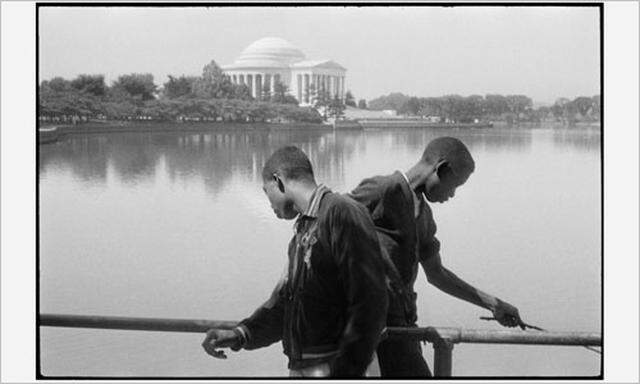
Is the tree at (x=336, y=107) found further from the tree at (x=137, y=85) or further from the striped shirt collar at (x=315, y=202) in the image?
the striped shirt collar at (x=315, y=202)

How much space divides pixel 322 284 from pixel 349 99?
1275mm

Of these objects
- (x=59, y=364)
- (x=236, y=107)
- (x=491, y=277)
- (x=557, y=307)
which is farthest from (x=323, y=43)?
(x=59, y=364)

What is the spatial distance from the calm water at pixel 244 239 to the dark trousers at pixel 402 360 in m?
0.44

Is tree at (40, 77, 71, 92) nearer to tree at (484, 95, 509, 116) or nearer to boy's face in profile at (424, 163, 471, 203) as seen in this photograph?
boy's face in profile at (424, 163, 471, 203)

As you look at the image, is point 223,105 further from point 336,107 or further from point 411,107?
point 411,107

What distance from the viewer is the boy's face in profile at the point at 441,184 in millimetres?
3000

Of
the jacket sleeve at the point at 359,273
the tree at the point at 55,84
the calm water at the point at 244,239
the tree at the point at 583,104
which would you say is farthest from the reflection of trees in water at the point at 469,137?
the tree at the point at 55,84

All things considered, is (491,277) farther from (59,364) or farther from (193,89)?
(59,364)

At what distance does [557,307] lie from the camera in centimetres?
353

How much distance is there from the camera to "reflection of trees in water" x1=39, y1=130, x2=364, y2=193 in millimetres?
3553

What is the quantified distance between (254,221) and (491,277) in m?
0.99

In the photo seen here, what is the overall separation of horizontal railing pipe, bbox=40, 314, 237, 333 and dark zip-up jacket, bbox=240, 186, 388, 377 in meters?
0.31

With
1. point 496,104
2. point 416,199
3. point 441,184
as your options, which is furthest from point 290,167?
point 496,104

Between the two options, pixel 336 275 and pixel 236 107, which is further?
pixel 236 107
